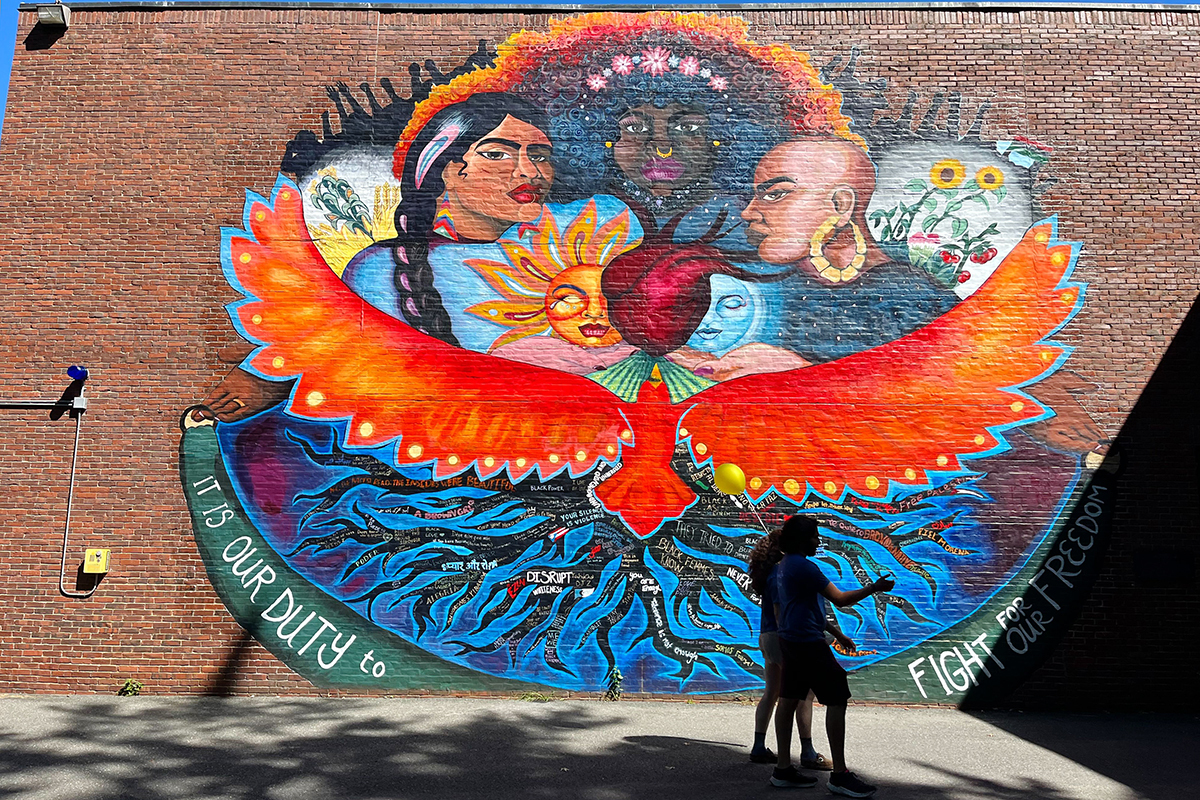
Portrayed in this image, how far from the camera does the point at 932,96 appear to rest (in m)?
9.41

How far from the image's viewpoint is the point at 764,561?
21.1ft

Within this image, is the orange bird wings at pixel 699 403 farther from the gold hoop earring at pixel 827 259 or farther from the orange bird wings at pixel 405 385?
the gold hoop earring at pixel 827 259

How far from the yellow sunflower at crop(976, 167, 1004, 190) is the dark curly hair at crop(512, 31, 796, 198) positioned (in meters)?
2.03

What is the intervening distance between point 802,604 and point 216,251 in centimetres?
699

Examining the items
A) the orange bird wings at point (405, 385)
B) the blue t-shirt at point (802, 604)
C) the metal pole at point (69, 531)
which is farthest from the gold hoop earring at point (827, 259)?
the metal pole at point (69, 531)

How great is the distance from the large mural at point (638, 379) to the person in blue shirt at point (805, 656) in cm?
301

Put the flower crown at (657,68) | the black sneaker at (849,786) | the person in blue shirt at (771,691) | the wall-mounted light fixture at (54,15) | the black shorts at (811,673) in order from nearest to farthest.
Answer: the black sneaker at (849,786)
the black shorts at (811,673)
the person in blue shirt at (771,691)
the flower crown at (657,68)
the wall-mounted light fixture at (54,15)

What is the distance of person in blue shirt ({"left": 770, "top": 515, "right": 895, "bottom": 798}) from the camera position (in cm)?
526

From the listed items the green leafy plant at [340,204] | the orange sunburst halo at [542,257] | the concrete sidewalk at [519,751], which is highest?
the green leafy plant at [340,204]

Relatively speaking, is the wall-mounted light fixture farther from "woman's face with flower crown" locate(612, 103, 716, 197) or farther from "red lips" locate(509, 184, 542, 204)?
"woman's face with flower crown" locate(612, 103, 716, 197)

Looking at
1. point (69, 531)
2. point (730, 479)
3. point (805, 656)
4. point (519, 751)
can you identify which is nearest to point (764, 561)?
point (805, 656)

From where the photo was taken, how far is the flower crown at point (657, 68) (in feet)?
31.2

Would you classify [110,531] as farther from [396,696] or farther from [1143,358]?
[1143,358]

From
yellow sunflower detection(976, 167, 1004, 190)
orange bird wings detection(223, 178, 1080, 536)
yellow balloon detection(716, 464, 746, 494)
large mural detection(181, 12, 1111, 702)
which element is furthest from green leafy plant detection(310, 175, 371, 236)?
yellow sunflower detection(976, 167, 1004, 190)
